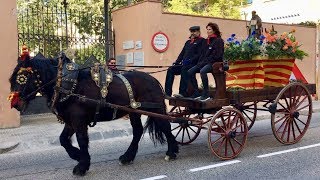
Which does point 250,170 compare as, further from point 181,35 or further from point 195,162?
point 181,35

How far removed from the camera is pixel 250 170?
599 centimetres

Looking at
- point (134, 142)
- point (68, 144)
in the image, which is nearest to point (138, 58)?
point (134, 142)

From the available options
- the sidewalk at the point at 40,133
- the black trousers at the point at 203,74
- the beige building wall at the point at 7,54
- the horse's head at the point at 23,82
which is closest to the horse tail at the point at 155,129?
the black trousers at the point at 203,74

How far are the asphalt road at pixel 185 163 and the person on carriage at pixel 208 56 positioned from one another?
1188mm

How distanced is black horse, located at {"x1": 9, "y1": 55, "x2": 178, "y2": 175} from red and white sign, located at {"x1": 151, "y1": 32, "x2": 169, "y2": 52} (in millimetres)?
5530

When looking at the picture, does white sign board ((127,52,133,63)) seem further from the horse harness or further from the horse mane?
the horse mane

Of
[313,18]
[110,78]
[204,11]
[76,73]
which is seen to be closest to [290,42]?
[110,78]

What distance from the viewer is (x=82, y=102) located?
19.2ft

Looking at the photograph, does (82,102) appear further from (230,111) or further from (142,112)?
(230,111)

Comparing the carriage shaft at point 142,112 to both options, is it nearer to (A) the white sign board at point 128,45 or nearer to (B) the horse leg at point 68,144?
(B) the horse leg at point 68,144

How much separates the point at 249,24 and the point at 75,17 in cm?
593

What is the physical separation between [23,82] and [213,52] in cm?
310

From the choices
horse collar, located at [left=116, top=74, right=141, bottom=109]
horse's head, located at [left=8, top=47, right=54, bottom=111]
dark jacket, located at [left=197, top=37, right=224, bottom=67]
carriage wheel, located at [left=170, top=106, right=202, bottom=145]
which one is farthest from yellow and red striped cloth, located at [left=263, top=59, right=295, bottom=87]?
horse's head, located at [left=8, top=47, right=54, bottom=111]

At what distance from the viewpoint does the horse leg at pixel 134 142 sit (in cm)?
642
